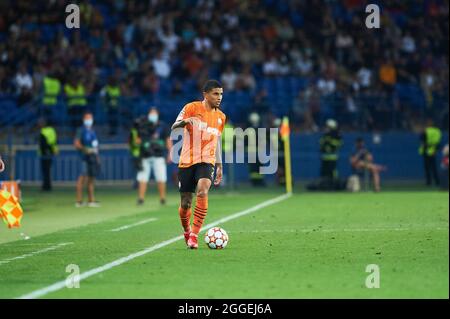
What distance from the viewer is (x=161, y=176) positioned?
88.9 feet

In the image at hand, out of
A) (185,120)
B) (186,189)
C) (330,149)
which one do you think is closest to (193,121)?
(185,120)

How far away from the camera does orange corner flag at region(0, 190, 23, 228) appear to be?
17.1 metres

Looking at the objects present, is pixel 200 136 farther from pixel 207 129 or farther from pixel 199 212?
pixel 199 212

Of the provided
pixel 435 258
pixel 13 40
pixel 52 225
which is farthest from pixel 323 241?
pixel 13 40

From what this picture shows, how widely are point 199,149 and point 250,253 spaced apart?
1.94 meters

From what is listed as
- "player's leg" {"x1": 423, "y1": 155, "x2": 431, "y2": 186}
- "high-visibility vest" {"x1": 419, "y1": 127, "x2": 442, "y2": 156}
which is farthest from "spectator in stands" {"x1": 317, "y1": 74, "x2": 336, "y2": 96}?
"player's leg" {"x1": 423, "y1": 155, "x2": 431, "y2": 186}

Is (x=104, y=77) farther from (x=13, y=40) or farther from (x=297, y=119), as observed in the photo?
(x=297, y=119)

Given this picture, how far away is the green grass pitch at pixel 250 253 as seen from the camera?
11.5 metres

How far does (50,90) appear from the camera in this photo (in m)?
37.7

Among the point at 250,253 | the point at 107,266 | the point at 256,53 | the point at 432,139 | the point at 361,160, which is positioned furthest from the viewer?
the point at 256,53

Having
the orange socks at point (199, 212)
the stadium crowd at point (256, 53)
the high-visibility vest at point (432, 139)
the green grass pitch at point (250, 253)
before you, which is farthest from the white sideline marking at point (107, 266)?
the stadium crowd at point (256, 53)

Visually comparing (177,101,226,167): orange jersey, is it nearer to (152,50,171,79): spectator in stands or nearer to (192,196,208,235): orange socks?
(192,196,208,235): orange socks

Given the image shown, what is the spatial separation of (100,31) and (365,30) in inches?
380

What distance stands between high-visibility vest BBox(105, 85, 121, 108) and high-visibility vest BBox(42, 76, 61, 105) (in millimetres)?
1794
